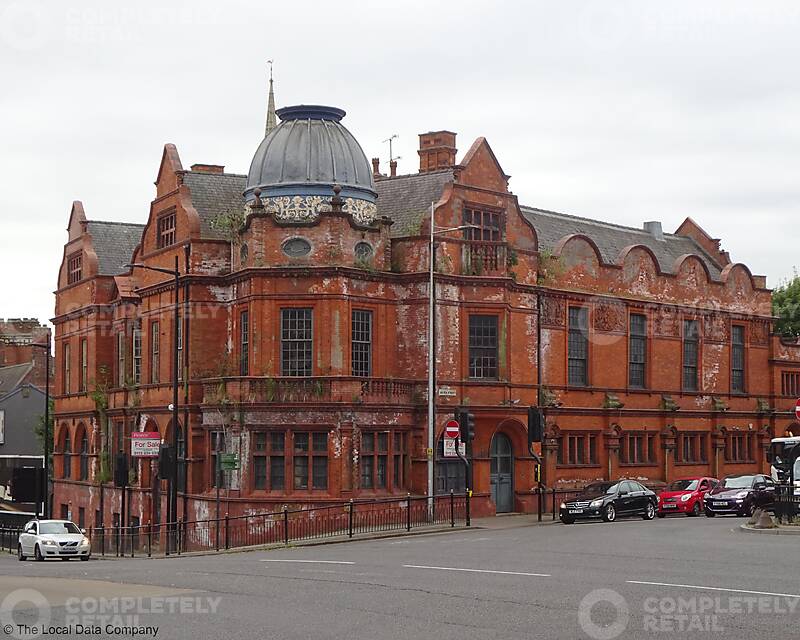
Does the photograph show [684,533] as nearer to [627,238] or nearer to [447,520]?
[447,520]

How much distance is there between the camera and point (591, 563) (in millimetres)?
22594

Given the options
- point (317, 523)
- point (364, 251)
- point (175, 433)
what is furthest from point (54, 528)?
point (364, 251)

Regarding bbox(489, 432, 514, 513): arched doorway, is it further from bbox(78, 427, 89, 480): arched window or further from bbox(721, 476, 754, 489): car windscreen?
bbox(78, 427, 89, 480): arched window

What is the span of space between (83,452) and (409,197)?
68.1 feet

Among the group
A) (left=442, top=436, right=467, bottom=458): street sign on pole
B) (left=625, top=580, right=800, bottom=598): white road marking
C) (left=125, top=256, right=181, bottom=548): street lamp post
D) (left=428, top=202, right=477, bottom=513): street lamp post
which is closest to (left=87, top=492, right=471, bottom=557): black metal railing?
(left=125, top=256, right=181, bottom=548): street lamp post

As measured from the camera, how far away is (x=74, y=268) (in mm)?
56625

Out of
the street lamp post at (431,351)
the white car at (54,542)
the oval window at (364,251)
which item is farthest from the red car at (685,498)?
the white car at (54,542)

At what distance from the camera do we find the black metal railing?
3678 cm

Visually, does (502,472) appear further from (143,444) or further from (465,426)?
(143,444)

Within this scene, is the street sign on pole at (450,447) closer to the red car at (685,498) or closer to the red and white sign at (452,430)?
the red and white sign at (452,430)

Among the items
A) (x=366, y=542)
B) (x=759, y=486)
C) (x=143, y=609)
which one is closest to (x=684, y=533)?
(x=366, y=542)

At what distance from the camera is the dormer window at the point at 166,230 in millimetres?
45578

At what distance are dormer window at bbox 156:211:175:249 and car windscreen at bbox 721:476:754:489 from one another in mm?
21416

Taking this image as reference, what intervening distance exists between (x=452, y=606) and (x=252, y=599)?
309cm
